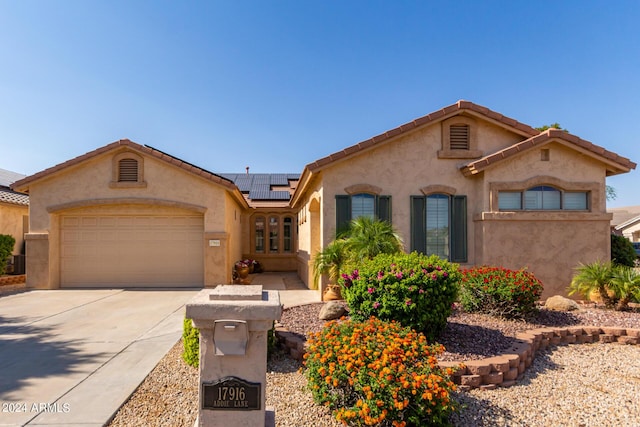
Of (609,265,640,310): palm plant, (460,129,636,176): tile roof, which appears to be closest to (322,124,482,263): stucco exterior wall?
(460,129,636,176): tile roof

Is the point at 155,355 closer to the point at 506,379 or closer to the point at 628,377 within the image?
the point at 506,379

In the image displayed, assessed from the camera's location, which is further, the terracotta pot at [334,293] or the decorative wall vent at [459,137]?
the decorative wall vent at [459,137]

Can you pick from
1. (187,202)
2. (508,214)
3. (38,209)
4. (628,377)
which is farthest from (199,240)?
(628,377)

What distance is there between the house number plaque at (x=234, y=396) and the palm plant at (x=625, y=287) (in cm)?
925

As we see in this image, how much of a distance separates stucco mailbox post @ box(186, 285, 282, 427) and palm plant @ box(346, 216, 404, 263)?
18.3 ft

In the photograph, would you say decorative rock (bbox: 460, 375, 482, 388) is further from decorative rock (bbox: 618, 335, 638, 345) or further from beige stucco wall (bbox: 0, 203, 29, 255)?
beige stucco wall (bbox: 0, 203, 29, 255)

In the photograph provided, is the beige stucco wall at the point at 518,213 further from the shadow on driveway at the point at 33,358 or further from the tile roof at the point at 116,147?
the shadow on driveway at the point at 33,358

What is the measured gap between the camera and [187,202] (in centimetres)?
1258

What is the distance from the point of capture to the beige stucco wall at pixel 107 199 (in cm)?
1234

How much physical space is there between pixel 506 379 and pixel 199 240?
10.8 metres


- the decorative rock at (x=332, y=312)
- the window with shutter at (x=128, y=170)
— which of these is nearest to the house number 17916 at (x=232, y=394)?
the decorative rock at (x=332, y=312)

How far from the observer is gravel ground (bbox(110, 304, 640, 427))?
13.1 feet

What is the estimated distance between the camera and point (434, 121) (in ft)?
35.4

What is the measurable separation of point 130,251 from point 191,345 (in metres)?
9.24
